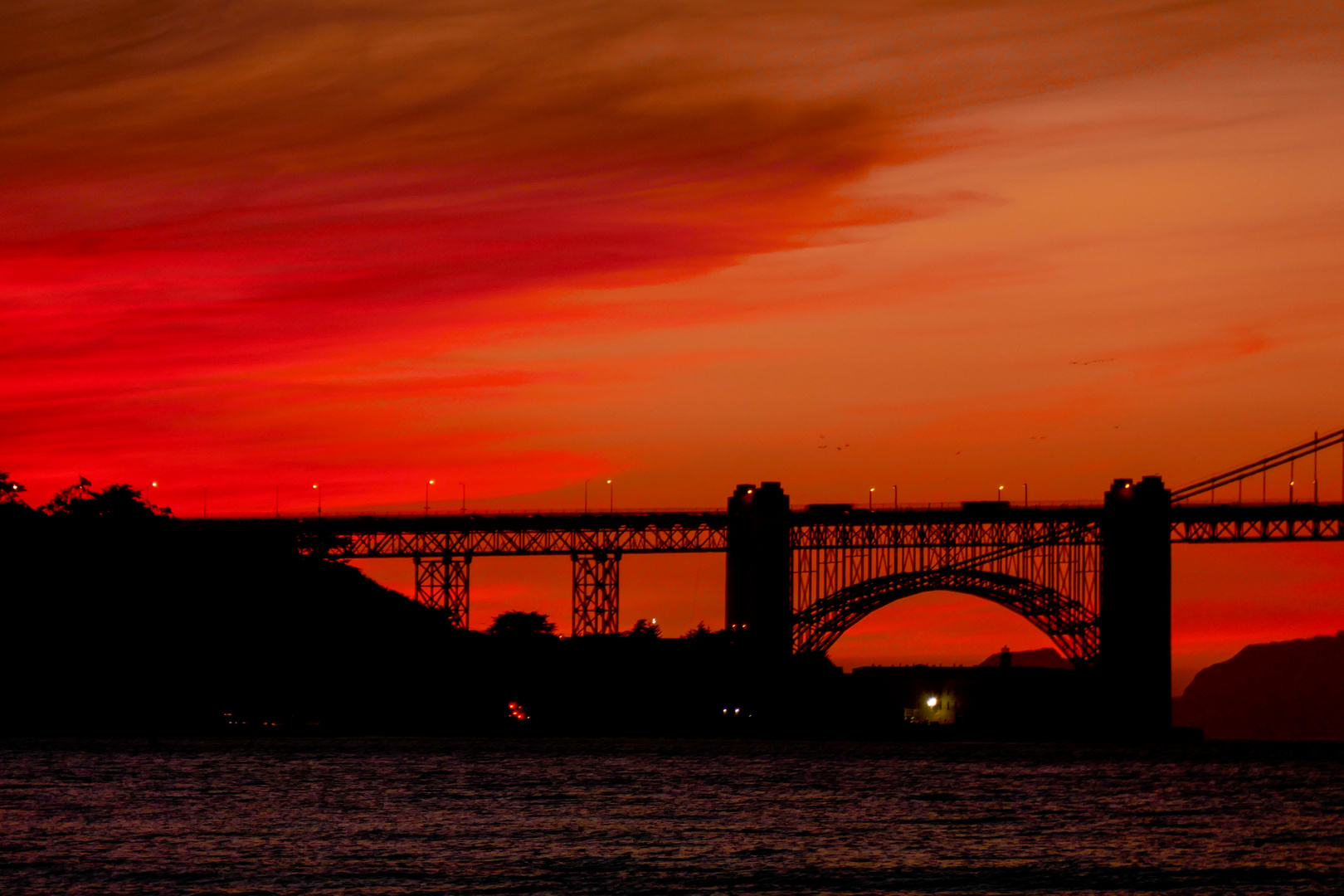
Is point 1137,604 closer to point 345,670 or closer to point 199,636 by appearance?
point 345,670

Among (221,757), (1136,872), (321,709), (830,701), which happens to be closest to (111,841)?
(1136,872)

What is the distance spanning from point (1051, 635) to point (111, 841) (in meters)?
109

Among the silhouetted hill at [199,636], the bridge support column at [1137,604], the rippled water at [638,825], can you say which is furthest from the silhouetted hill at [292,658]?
the rippled water at [638,825]

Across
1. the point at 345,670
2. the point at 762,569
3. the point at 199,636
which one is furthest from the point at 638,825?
the point at 199,636

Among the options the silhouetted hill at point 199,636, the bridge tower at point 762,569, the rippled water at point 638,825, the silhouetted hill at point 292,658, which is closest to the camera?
the rippled water at point 638,825

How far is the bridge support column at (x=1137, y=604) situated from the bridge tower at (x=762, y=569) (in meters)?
24.6

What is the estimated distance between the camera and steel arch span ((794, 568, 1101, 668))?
16388cm

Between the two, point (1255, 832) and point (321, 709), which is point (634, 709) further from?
point (1255, 832)

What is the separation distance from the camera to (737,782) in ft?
334

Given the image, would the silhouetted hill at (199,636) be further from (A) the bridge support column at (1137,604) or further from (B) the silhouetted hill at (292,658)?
(A) the bridge support column at (1137,604)

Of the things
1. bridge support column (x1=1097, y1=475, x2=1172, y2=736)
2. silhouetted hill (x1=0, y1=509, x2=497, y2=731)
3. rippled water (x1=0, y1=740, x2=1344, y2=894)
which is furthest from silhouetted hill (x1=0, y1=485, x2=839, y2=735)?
rippled water (x1=0, y1=740, x2=1344, y2=894)

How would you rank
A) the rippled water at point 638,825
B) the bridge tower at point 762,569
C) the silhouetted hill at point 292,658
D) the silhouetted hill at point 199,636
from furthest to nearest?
the bridge tower at point 762,569 → the silhouetted hill at point 292,658 → the silhouetted hill at point 199,636 → the rippled water at point 638,825

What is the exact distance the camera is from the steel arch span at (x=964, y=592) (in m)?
164

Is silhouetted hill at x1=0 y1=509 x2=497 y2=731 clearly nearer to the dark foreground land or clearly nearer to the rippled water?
the dark foreground land
